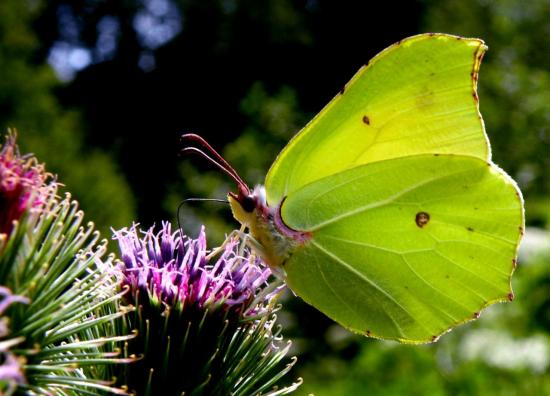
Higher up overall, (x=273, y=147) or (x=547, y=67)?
(x=273, y=147)

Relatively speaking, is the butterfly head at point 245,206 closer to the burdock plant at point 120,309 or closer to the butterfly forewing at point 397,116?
the butterfly forewing at point 397,116

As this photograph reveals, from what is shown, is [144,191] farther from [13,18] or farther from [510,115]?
[510,115]

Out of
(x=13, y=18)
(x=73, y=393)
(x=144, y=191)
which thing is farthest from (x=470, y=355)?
(x=144, y=191)

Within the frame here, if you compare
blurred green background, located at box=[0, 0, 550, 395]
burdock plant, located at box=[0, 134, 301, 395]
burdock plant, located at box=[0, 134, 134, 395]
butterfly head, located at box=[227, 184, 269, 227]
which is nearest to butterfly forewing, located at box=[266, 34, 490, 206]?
butterfly head, located at box=[227, 184, 269, 227]

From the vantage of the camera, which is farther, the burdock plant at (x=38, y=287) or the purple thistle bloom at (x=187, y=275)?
the purple thistle bloom at (x=187, y=275)

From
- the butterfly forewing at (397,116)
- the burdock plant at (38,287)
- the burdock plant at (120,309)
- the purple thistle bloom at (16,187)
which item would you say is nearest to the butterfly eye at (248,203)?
the butterfly forewing at (397,116)

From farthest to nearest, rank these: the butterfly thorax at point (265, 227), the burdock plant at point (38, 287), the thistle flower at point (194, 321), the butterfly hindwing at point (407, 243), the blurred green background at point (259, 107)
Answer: the blurred green background at point (259, 107), the butterfly hindwing at point (407, 243), the butterfly thorax at point (265, 227), the thistle flower at point (194, 321), the burdock plant at point (38, 287)

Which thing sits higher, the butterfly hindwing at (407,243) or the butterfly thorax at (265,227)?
the butterfly thorax at (265,227)
